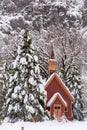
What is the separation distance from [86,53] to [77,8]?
53.0 meters

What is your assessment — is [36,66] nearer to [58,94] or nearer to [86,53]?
[58,94]

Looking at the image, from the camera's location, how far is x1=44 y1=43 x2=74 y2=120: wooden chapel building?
43.0m

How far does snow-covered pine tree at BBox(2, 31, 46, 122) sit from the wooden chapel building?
2441mm

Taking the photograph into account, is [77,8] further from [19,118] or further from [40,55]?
[19,118]

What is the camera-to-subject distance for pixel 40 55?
55938mm

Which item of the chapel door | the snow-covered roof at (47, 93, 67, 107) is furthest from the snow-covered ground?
the snow-covered roof at (47, 93, 67, 107)

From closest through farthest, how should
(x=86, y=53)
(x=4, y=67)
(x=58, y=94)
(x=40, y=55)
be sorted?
(x=58, y=94) → (x=4, y=67) → (x=40, y=55) → (x=86, y=53)

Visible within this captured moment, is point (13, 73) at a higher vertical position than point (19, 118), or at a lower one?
higher

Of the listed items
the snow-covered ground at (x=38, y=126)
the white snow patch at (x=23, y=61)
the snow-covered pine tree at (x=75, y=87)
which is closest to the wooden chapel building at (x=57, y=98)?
the snow-covered pine tree at (x=75, y=87)

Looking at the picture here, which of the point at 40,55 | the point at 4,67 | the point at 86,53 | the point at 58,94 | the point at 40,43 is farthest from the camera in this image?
the point at 86,53

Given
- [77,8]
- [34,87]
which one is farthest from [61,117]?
[77,8]

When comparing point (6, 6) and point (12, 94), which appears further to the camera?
point (6, 6)

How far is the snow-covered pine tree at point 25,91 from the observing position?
3856 cm

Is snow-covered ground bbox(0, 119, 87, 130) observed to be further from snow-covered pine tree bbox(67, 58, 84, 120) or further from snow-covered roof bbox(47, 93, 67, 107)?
snow-covered pine tree bbox(67, 58, 84, 120)
